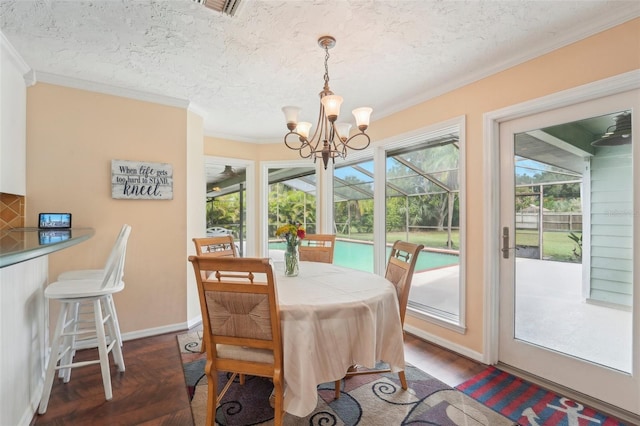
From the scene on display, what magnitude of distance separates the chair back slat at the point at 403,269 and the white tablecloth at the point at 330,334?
0.22 m

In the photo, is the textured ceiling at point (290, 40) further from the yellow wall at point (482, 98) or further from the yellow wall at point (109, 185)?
the yellow wall at point (109, 185)

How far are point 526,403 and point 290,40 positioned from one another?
2.89m

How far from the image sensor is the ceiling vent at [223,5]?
5.53 ft

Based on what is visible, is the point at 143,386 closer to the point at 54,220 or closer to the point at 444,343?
the point at 54,220

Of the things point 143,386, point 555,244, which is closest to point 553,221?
point 555,244

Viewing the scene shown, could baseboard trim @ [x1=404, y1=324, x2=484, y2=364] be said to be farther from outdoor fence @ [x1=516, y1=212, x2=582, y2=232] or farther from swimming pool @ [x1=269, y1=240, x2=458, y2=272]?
outdoor fence @ [x1=516, y1=212, x2=582, y2=232]

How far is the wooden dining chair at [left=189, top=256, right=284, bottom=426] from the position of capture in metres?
1.44

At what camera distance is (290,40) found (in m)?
2.04

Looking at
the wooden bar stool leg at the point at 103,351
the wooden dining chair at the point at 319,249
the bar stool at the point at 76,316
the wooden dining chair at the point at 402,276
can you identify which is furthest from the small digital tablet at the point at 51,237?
the wooden dining chair at the point at 319,249

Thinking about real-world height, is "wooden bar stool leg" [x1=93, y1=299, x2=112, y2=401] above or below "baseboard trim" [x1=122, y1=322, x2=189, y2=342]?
above

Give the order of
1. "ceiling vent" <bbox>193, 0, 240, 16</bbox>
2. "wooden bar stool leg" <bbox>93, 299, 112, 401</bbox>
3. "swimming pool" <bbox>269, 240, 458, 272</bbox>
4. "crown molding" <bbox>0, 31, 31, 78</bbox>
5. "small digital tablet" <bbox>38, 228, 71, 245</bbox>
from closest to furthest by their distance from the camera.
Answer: "small digital tablet" <bbox>38, 228, 71, 245</bbox> < "ceiling vent" <bbox>193, 0, 240, 16</bbox> < "wooden bar stool leg" <bbox>93, 299, 112, 401</bbox> < "crown molding" <bbox>0, 31, 31, 78</bbox> < "swimming pool" <bbox>269, 240, 458, 272</bbox>

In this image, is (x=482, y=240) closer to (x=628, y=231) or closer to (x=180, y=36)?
(x=628, y=231)

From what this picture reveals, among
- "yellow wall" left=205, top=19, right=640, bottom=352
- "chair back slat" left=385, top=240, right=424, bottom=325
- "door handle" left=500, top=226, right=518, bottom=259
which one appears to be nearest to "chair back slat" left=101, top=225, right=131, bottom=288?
"chair back slat" left=385, top=240, right=424, bottom=325

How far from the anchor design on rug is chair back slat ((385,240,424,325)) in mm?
903
